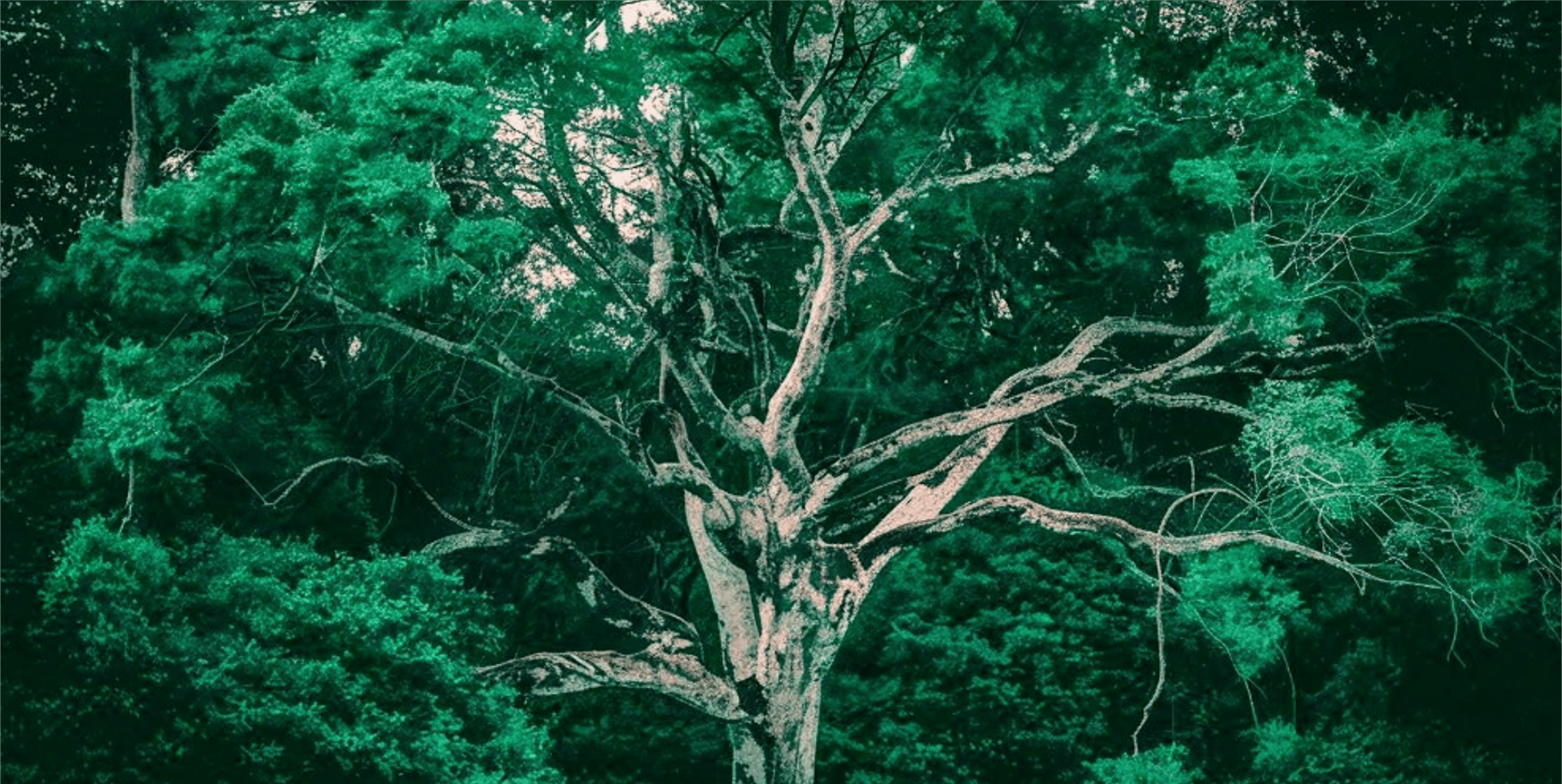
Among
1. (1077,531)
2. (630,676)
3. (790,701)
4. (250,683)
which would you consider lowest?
(790,701)

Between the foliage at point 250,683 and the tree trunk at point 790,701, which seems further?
the tree trunk at point 790,701

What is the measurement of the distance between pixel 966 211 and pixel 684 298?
4.50m

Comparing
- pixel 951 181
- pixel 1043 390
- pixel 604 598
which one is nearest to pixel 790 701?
pixel 604 598

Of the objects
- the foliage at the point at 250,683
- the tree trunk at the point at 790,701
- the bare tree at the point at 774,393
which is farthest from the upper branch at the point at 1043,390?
the foliage at the point at 250,683

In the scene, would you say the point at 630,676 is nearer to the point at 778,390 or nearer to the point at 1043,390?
the point at 778,390

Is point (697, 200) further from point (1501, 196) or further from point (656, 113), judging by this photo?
point (1501, 196)

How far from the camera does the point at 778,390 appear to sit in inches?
610

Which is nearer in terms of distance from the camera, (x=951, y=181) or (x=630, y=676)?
(x=630, y=676)

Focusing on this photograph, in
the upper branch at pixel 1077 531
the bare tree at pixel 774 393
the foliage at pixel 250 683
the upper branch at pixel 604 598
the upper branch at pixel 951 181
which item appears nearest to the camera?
the foliage at pixel 250 683

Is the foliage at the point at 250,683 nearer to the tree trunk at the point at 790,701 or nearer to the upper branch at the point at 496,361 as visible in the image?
the upper branch at the point at 496,361

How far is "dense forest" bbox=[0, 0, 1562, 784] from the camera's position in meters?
12.9

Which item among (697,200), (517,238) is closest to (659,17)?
(697,200)

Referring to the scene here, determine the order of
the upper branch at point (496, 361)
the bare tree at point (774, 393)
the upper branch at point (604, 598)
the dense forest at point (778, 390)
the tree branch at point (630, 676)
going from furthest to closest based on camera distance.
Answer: the upper branch at point (604, 598), the bare tree at point (774, 393), the upper branch at point (496, 361), the tree branch at point (630, 676), the dense forest at point (778, 390)

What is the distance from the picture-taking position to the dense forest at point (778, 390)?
508 inches
